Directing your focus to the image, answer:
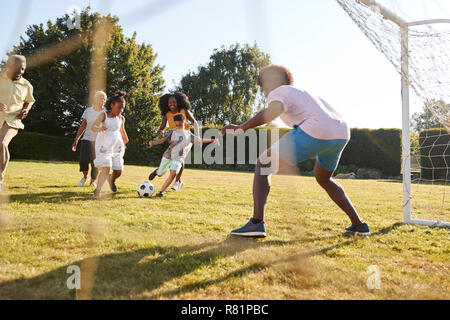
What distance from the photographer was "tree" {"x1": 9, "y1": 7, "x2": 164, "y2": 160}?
24672 millimetres

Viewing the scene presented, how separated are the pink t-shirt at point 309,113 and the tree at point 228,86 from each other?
37622 millimetres

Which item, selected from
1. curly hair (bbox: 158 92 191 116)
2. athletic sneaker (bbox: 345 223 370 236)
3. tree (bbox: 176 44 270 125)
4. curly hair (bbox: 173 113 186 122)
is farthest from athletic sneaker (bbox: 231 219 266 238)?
tree (bbox: 176 44 270 125)

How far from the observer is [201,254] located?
108 inches

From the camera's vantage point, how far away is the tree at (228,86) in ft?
132

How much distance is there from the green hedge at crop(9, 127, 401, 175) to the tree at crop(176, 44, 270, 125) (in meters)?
18.8

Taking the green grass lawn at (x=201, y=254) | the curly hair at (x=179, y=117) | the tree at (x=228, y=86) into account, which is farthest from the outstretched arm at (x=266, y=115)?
the tree at (x=228, y=86)

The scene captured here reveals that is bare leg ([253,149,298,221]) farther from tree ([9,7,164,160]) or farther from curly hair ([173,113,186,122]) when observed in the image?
tree ([9,7,164,160])

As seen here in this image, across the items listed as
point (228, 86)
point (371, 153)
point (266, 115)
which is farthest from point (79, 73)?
point (266, 115)

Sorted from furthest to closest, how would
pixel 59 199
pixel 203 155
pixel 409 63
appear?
pixel 203 155 < pixel 59 199 < pixel 409 63
